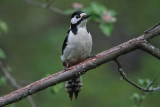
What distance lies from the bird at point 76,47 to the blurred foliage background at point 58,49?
10.8 ft

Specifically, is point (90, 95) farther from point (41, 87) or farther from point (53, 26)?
point (41, 87)

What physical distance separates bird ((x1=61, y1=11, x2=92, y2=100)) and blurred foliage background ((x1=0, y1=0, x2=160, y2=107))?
10.8 feet

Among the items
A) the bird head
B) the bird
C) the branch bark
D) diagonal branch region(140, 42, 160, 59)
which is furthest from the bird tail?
diagonal branch region(140, 42, 160, 59)

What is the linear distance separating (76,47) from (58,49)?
167 inches

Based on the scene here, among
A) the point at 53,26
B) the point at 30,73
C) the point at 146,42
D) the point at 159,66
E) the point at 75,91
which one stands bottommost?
the point at 146,42

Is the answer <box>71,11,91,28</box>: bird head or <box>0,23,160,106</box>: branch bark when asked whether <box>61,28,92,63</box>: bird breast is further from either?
<box>0,23,160,106</box>: branch bark

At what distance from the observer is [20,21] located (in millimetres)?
10594

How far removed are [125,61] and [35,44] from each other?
9.99 ft

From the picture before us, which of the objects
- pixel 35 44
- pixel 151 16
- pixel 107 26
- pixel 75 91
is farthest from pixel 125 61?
pixel 75 91

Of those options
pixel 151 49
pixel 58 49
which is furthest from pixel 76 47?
pixel 58 49

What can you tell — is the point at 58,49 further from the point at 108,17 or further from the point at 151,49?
the point at 151,49

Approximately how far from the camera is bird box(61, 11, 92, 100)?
552cm

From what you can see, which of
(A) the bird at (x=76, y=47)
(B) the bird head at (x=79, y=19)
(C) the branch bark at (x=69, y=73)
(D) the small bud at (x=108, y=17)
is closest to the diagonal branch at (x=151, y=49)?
(C) the branch bark at (x=69, y=73)

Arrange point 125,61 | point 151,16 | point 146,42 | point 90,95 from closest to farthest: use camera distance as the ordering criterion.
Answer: point 146,42, point 90,95, point 151,16, point 125,61
